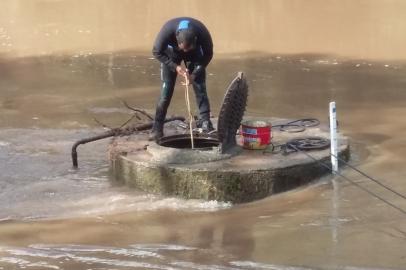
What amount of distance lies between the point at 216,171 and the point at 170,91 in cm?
126

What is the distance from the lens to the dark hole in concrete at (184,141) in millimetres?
8695

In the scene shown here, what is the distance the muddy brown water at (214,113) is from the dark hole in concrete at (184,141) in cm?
72

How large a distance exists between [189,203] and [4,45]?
39.0 ft

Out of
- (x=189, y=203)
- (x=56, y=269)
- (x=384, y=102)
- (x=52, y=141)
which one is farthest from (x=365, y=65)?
(x=56, y=269)

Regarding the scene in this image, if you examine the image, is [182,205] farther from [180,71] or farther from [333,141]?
[333,141]

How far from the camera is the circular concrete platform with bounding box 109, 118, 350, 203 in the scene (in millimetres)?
7953

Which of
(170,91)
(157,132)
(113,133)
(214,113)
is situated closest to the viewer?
(170,91)

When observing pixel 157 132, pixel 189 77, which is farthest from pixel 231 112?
pixel 157 132

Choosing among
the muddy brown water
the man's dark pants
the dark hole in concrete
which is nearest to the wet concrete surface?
the muddy brown water

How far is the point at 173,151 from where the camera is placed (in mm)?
8297

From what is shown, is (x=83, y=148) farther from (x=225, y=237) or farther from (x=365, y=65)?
(x=365, y=65)

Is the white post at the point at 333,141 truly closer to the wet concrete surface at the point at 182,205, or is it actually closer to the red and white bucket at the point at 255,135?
the wet concrete surface at the point at 182,205

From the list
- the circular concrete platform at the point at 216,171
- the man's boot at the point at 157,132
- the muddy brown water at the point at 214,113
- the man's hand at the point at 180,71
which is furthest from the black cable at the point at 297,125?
the man's hand at the point at 180,71

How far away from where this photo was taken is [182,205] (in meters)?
7.96
